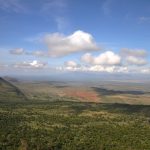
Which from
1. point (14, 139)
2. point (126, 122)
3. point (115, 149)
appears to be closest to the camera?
point (115, 149)

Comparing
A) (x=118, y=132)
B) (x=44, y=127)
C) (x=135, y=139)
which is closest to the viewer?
(x=135, y=139)

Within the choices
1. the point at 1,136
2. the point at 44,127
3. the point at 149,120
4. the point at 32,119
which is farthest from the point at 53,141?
the point at 149,120

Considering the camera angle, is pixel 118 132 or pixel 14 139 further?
pixel 118 132

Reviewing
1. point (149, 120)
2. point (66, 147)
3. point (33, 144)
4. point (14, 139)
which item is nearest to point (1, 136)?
point (14, 139)

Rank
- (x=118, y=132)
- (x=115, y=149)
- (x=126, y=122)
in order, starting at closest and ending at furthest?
(x=115, y=149), (x=118, y=132), (x=126, y=122)

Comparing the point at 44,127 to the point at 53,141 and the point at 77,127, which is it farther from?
the point at 53,141

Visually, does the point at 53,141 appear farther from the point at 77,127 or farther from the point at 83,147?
the point at 77,127
